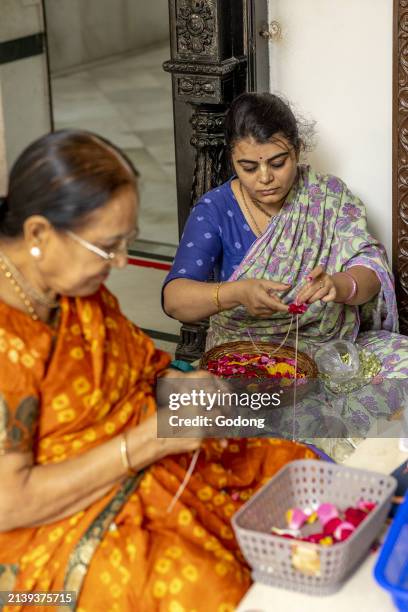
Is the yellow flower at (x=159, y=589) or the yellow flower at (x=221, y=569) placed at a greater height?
the yellow flower at (x=221, y=569)

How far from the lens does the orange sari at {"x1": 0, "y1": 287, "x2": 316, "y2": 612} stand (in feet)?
6.41

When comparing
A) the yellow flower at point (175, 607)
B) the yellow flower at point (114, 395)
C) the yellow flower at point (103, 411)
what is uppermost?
the yellow flower at point (114, 395)

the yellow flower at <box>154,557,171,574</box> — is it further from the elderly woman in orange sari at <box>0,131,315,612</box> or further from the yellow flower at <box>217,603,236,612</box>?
the yellow flower at <box>217,603,236,612</box>

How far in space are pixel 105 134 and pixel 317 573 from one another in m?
6.28

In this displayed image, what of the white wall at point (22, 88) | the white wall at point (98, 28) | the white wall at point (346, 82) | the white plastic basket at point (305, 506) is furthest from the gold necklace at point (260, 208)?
the white wall at point (98, 28)

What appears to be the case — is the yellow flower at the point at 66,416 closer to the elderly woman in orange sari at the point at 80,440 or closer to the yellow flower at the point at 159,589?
the elderly woman in orange sari at the point at 80,440

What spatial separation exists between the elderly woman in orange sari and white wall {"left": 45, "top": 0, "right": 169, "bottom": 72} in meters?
8.16

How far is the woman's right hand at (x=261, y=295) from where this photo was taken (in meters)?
3.01

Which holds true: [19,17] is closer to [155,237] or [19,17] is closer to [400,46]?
[155,237]

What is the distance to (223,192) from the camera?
11.2 feet

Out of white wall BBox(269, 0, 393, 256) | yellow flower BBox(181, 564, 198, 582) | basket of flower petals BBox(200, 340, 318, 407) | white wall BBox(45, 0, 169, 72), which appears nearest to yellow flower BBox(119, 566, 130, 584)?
yellow flower BBox(181, 564, 198, 582)

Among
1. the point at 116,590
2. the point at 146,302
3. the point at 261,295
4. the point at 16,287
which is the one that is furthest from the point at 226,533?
the point at 146,302

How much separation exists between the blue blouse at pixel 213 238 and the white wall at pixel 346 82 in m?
0.65

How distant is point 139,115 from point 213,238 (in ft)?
16.8
